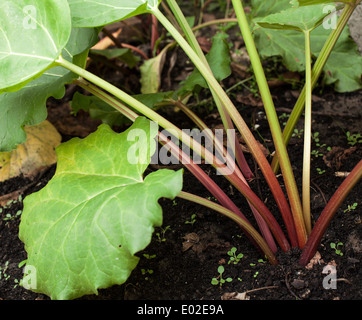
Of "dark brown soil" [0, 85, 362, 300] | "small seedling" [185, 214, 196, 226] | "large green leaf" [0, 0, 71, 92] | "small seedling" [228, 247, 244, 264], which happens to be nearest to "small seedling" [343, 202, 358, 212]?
"dark brown soil" [0, 85, 362, 300]

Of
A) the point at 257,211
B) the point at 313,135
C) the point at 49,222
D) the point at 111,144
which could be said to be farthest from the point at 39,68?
the point at 313,135

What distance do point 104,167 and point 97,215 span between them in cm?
21

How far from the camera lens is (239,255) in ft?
4.19

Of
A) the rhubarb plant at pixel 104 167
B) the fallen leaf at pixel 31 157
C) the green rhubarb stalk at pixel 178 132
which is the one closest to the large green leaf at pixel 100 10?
the rhubarb plant at pixel 104 167

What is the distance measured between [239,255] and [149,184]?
43 cm

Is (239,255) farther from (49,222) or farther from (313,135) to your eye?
(313,135)

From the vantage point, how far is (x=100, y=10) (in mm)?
1169

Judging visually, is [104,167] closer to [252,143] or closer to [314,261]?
[252,143]

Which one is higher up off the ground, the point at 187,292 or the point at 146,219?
the point at 146,219

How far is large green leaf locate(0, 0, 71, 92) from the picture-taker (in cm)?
111

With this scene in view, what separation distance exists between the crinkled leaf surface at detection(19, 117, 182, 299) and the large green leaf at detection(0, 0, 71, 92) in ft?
0.90

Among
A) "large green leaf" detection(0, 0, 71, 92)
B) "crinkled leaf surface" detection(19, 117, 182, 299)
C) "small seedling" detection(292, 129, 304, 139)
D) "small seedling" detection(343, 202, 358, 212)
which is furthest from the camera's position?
"small seedling" detection(292, 129, 304, 139)

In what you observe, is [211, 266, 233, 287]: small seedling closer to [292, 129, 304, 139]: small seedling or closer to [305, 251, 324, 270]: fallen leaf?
[305, 251, 324, 270]: fallen leaf

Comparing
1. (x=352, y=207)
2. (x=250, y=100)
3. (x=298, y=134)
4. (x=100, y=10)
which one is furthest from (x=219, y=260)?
(x=250, y=100)
